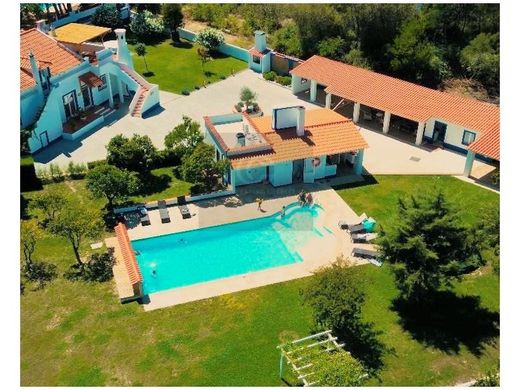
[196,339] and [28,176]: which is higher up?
[28,176]

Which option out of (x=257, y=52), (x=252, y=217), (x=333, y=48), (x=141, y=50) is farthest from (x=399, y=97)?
(x=141, y=50)

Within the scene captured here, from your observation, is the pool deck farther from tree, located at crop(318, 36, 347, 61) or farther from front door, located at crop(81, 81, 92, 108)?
tree, located at crop(318, 36, 347, 61)

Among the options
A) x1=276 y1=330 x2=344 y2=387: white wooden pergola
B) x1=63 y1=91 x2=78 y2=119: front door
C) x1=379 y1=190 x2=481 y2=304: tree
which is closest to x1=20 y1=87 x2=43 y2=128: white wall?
x1=63 y1=91 x2=78 y2=119: front door

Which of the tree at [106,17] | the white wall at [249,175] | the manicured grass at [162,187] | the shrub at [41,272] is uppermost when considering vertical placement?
the tree at [106,17]

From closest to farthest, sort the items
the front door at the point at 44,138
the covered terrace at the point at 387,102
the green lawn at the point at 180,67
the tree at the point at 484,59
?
the front door at the point at 44,138
the covered terrace at the point at 387,102
the green lawn at the point at 180,67
the tree at the point at 484,59

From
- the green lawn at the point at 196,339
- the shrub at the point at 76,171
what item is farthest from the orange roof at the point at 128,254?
the shrub at the point at 76,171

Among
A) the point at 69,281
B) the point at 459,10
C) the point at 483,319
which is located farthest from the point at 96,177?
the point at 459,10

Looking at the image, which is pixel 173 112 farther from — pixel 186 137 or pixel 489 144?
pixel 489 144

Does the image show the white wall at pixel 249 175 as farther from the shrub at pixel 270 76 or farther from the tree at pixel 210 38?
the tree at pixel 210 38
